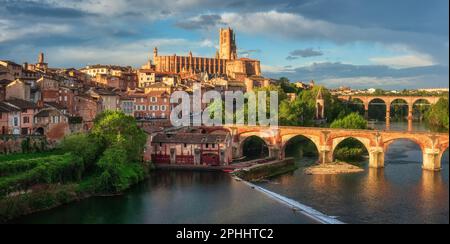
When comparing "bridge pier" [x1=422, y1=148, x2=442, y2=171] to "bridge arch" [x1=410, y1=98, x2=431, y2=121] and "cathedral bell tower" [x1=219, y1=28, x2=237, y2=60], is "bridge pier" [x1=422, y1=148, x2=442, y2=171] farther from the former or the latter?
"cathedral bell tower" [x1=219, y1=28, x2=237, y2=60]

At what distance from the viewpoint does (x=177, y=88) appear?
4647 centimetres

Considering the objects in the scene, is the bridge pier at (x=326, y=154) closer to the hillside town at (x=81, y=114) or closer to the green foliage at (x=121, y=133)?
the hillside town at (x=81, y=114)

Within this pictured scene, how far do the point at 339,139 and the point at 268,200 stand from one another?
11.3 m

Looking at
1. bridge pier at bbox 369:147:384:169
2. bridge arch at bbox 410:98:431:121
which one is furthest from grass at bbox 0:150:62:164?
bridge arch at bbox 410:98:431:121

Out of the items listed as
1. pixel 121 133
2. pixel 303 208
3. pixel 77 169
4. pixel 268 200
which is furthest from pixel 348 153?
pixel 77 169

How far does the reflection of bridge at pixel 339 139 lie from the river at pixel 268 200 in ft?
2.83

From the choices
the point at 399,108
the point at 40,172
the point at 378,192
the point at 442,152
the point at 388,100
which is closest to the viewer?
the point at 40,172

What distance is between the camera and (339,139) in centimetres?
3130

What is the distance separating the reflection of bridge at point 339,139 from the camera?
27422 millimetres

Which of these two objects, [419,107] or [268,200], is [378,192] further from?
[419,107]
